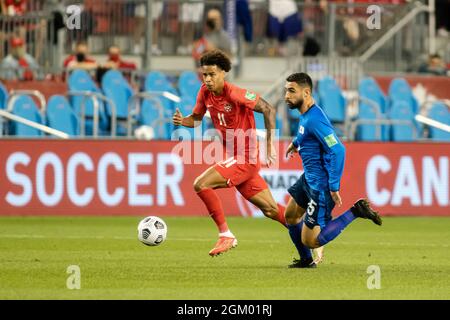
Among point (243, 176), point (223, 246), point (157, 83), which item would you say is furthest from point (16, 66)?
point (223, 246)

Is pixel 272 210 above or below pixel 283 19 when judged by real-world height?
below

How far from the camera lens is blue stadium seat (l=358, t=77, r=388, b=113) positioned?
982 inches

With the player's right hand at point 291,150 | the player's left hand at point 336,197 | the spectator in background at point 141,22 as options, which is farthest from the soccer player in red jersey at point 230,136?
the spectator in background at point 141,22

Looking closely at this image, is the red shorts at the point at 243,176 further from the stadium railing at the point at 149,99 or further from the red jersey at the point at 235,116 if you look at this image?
the stadium railing at the point at 149,99

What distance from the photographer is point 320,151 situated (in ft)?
43.4

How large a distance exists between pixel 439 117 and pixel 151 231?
11.3 meters

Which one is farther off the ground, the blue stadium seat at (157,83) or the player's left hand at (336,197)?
the blue stadium seat at (157,83)

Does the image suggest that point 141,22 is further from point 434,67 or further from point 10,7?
point 434,67

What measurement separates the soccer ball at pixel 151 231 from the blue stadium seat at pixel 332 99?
9.70 m

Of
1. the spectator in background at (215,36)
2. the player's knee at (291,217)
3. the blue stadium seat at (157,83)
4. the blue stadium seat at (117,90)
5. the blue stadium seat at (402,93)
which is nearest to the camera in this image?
the player's knee at (291,217)

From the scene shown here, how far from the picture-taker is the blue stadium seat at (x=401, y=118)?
2408 centimetres

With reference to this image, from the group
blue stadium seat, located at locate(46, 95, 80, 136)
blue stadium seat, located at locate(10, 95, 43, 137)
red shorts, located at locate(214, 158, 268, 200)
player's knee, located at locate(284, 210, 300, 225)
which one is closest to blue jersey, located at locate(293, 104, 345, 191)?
player's knee, located at locate(284, 210, 300, 225)

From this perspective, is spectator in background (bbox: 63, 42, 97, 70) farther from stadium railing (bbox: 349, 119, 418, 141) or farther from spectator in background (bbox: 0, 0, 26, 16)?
stadium railing (bbox: 349, 119, 418, 141)

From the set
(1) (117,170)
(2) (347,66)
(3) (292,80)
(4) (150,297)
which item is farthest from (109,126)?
(4) (150,297)
